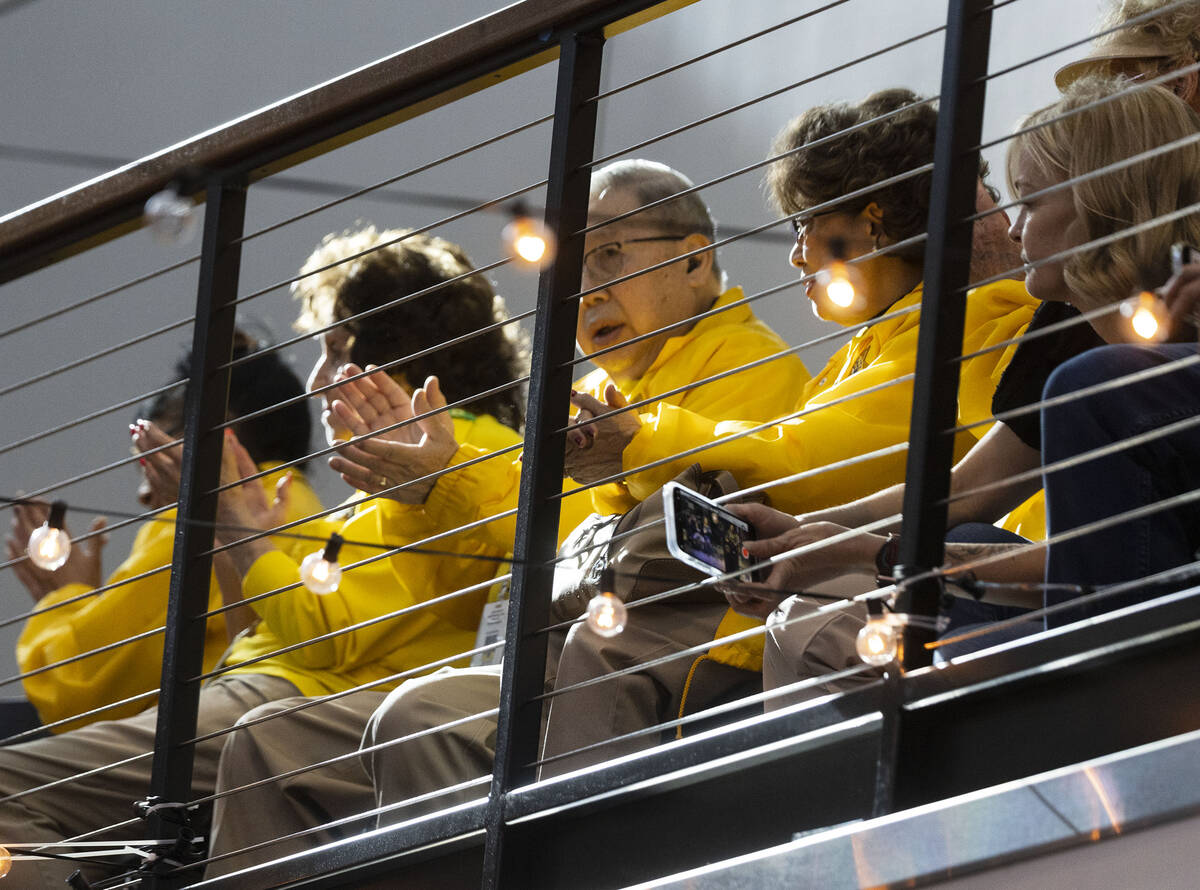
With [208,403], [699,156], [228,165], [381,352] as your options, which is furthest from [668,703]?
[699,156]

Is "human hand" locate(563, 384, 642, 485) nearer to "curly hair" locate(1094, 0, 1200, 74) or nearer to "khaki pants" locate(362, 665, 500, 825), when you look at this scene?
"khaki pants" locate(362, 665, 500, 825)

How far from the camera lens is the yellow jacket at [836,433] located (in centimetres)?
149

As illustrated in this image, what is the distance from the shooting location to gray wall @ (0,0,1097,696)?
132 inches

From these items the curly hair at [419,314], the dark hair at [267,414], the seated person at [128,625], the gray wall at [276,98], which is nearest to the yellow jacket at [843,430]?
the curly hair at [419,314]

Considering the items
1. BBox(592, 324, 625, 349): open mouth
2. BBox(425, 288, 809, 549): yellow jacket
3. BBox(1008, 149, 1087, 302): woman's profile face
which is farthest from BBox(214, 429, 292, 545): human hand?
BBox(1008, 149, 1087, 302): woman's profile face

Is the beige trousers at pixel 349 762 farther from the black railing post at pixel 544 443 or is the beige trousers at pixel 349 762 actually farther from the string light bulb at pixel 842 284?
the string light bulb at pixel 842 284

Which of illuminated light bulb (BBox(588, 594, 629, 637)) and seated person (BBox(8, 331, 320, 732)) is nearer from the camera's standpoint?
illuminated light bulb (BBox(588, 594, 629, 637))

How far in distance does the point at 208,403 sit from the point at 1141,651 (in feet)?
3.04

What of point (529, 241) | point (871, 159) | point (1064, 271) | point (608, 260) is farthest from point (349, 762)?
point (1064, 271)

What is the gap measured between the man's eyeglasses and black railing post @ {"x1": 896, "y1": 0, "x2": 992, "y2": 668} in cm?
81

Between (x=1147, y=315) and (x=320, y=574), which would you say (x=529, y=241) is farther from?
(x=1147, y=315)

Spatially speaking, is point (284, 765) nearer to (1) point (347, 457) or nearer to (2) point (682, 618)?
(1) point (347, 457)

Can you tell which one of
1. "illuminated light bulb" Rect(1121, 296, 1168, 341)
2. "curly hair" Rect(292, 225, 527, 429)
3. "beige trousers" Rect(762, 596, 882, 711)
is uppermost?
"curly hair" Rect(292, 225, 527, 429)

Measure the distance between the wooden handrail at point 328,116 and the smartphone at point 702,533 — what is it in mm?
425
